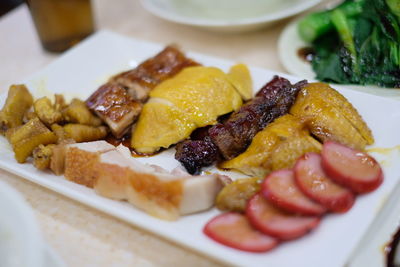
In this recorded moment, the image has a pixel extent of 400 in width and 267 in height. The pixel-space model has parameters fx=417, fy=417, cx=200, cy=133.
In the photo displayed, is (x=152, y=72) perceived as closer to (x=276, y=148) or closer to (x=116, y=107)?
(x=116, y=107)

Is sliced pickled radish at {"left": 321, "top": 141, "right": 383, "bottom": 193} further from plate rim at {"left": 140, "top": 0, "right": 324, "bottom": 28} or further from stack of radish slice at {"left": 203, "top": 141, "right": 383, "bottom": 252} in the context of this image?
plate rim at {"left": 140, "top": 0, "right": 324, "bottom": 28}

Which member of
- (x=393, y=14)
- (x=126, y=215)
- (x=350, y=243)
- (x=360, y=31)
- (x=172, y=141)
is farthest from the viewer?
(x=360, y=31)

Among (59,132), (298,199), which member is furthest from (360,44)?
(59,132)

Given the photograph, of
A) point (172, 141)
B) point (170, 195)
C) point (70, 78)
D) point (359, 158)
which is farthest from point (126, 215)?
point (70, 78)

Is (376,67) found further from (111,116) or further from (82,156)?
(82,156)

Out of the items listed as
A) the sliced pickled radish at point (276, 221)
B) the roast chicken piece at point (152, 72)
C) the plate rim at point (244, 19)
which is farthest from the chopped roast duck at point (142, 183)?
the plate rim at point (244, 19)

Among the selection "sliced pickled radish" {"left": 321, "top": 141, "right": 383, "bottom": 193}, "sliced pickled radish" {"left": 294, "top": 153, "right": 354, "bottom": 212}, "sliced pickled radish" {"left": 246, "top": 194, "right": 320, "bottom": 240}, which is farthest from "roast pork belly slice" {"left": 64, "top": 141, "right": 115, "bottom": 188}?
"sliced pickled radish" {"left": 321, "top": 141, "right": 383, "bottom": 193}

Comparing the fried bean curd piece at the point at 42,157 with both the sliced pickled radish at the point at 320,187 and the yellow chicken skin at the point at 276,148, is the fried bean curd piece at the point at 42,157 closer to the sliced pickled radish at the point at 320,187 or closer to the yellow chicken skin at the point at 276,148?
the yellow chicken skin at the point at 276,148
